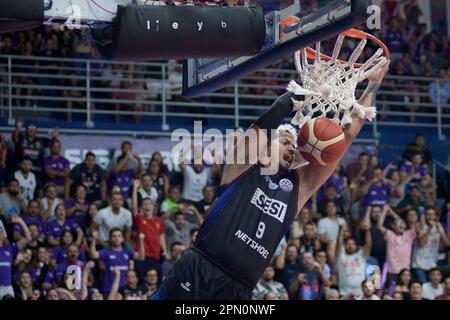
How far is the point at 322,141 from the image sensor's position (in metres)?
7.69

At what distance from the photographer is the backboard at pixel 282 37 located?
7.05 m

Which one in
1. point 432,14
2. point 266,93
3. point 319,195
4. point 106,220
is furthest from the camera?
point 432,14

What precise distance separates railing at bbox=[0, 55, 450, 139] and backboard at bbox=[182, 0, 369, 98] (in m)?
5.59

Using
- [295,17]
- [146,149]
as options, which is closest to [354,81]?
[295,17]

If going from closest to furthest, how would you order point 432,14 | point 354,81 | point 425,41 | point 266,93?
point 354,81
point 266,93
point 425,41
point 432,14

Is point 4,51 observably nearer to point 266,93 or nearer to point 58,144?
point 58,144

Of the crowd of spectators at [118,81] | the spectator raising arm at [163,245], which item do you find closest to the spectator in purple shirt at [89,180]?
the spectator raising arm at [163,245]

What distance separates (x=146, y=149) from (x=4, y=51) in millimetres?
2317

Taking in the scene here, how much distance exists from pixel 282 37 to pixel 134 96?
7.67m

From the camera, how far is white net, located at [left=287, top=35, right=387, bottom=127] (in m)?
8.02

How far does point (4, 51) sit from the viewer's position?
1437 cm

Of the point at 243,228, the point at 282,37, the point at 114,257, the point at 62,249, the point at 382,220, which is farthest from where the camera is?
the point at 382,220
